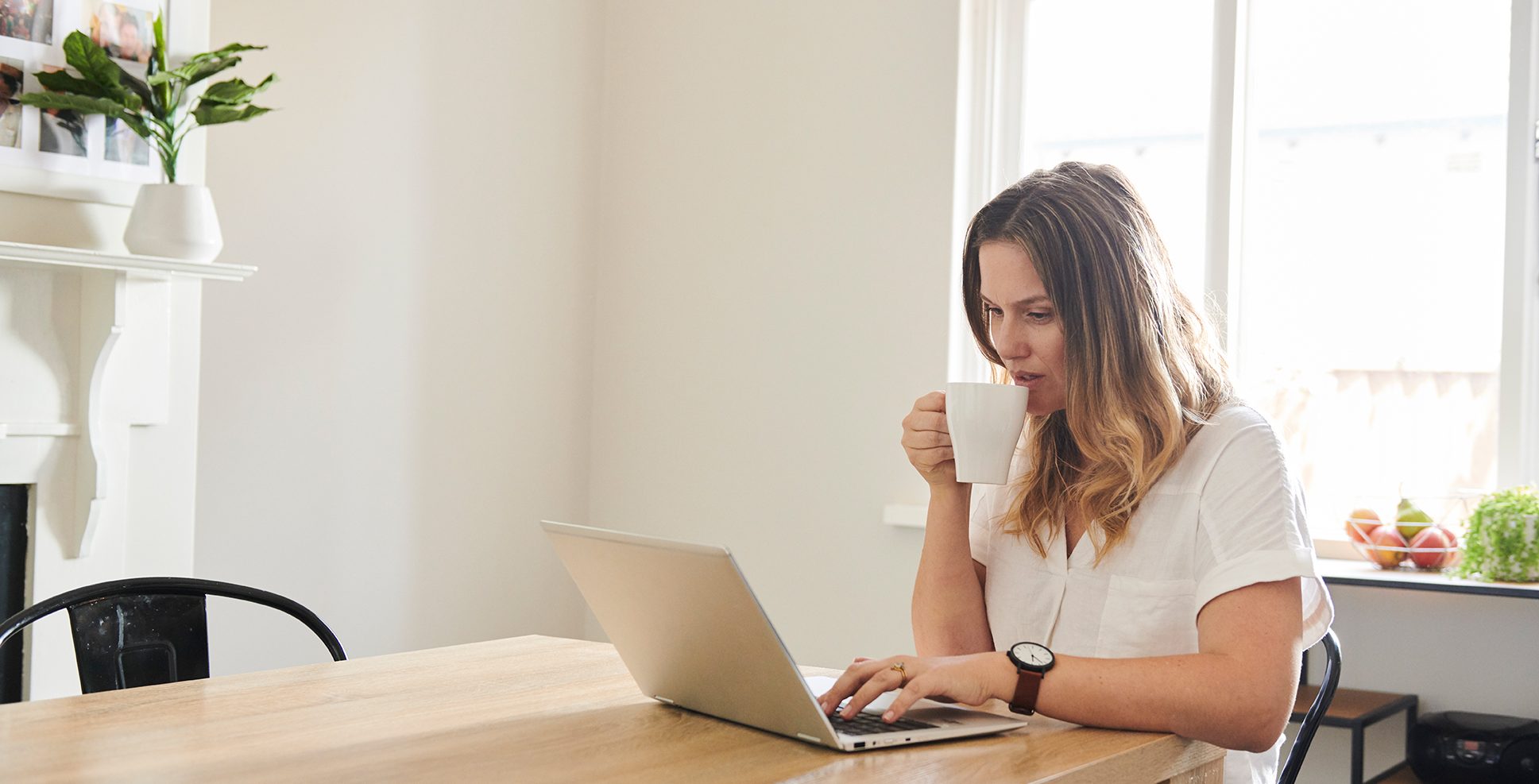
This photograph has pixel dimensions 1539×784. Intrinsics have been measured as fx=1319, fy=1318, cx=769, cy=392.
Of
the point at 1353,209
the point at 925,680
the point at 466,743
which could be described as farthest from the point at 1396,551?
the point at 466,743

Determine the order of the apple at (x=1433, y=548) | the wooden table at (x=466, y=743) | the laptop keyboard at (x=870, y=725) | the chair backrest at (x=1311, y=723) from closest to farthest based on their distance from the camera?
the wooden table at (x=466, y=743)
the laptop keyboard at (x=870, y=725)
the chair backrest at (x=1311, y=723)
the apple at (x=1433, y=548)

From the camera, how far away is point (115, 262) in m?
2.11

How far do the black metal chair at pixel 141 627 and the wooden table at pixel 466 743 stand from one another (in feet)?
0.84

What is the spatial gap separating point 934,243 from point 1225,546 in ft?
6.19

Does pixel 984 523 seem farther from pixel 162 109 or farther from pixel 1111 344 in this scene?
pixel 162 109

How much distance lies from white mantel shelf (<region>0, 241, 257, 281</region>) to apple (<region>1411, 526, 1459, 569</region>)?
85.0 inches

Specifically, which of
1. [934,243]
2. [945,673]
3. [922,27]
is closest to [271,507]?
[934,243]

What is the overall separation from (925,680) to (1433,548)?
176 centimetres

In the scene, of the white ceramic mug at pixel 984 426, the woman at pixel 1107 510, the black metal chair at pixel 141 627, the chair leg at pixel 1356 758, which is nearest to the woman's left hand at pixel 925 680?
the woman at pixel 1107 510

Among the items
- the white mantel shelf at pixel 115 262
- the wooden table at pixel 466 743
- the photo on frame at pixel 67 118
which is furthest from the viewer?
the photo on frame at pixel 67 118

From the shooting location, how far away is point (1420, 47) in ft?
8.75

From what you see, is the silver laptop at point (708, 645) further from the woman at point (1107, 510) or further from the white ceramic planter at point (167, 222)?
the white ceramic planter at point (167, 222)

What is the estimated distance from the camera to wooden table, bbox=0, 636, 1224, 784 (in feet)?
2.96

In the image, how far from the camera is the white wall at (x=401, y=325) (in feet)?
8.73
